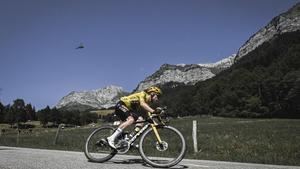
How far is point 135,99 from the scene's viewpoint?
8812 millimetres

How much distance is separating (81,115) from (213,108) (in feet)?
267

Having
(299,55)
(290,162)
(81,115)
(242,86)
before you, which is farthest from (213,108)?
(290,162)

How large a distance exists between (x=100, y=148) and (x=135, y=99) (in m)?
1.50

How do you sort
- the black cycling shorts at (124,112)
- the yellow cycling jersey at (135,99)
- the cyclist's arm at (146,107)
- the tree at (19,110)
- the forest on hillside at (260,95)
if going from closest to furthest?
the cyclist's arm at (146,107), the yellow cycling jersey at (135,99), the black cycling shorts at (124,112), the forest on hillside at (260,95), the tree at (19,110)

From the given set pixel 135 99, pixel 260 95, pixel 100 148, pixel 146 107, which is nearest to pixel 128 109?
pixel 135 99

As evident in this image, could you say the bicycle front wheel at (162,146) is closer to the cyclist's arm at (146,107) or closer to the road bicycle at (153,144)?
the road bicycle at (153,144)

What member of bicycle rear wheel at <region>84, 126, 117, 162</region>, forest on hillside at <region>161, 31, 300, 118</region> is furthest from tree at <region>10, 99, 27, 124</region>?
bicycle rear wheel at <region>84, 126, 117, 162</region>

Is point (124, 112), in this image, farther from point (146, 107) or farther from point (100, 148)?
point (100, 148)

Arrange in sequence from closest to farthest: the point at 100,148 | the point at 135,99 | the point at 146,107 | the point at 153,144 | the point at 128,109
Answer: the point at 153,144, the point at 146,107, the point at 135,99, the point at 128,109, the point at 100,148

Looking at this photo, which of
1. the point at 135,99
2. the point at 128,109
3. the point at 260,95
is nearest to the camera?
the point at 135,99

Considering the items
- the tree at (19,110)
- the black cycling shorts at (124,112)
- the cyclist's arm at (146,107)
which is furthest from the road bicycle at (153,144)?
the tree at (19,110)

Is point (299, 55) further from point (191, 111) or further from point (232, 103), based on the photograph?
point (191, 111)

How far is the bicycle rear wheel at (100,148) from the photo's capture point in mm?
9031

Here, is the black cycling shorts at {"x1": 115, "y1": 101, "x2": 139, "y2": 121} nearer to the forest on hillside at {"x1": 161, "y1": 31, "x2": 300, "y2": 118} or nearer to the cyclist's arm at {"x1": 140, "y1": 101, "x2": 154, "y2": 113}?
the cyclist's arm at {"x1": 140, "y1": 101, "x2": 154, "y2": 113}
